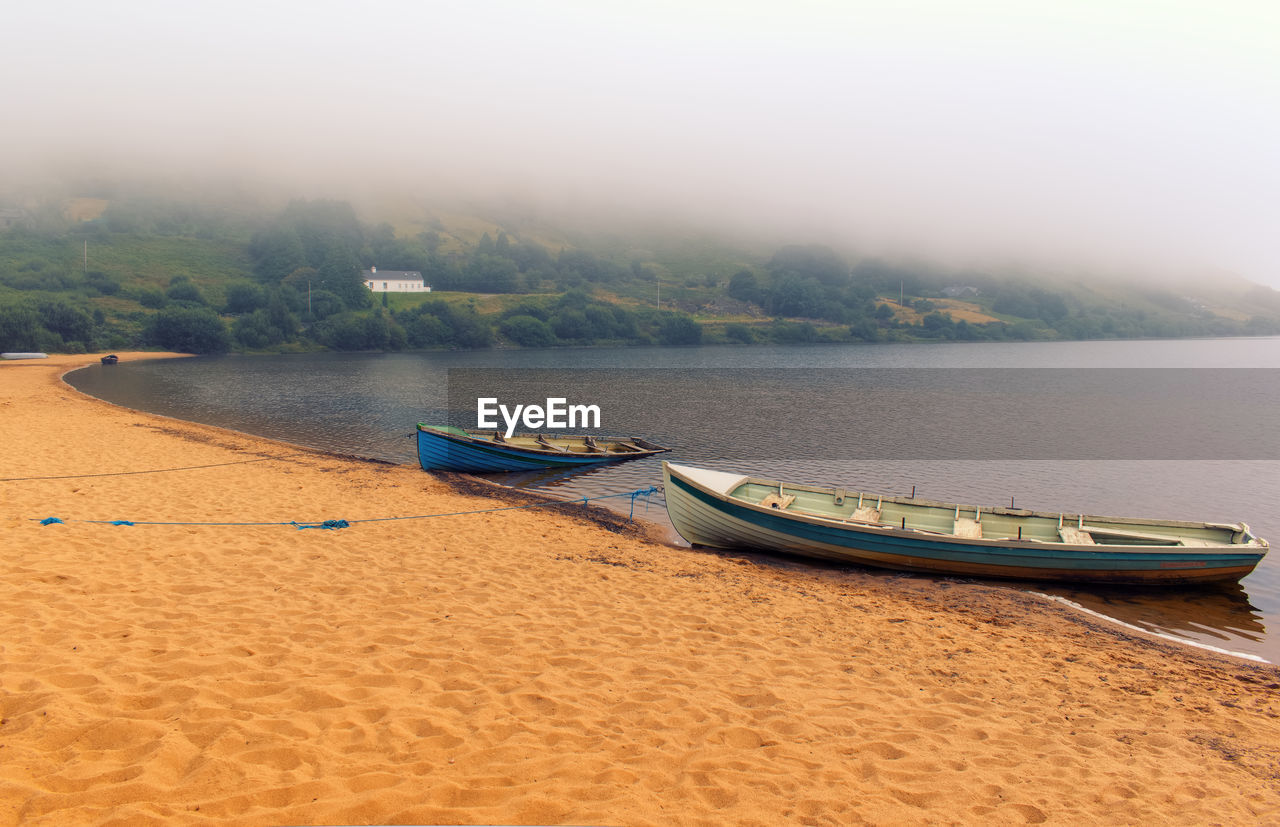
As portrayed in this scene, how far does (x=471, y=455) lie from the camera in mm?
27203

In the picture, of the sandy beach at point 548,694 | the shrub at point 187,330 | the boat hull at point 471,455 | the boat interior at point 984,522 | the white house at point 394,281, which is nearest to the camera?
the sandy beach at point 548,694

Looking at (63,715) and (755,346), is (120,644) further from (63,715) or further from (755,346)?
(755,346)

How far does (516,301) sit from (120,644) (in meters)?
161

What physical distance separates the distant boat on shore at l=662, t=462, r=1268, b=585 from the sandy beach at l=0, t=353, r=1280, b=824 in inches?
63.3

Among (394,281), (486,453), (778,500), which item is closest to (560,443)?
(486,453)

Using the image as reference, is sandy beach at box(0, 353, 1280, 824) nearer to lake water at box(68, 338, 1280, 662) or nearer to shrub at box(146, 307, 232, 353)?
lake water at box(68, 338, 1280, 662)

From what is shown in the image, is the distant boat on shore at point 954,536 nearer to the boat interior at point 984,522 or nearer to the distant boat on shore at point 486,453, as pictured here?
the boat interior at point 984,522

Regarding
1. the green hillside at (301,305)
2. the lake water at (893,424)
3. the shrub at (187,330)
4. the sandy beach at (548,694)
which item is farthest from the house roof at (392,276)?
the sandy beach at (548,694)

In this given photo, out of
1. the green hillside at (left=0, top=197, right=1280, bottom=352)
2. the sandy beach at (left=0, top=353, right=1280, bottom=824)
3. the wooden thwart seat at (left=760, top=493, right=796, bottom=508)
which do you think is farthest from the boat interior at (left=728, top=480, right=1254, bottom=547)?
the green hillside at (left=0, top=197, right=1280, bottom=352)

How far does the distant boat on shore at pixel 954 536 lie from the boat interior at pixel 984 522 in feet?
0.09

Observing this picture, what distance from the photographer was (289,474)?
2280 centimetres

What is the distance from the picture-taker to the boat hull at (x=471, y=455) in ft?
88.6

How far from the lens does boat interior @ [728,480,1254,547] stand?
17.2 m

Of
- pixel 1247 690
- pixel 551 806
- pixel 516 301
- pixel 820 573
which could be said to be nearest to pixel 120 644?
pixel 551 806
